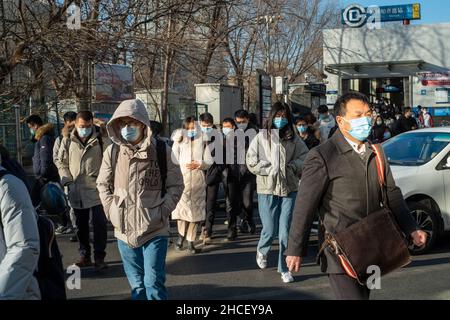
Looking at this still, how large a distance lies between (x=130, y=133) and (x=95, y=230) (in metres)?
2.64

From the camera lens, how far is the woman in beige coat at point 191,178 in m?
8.04

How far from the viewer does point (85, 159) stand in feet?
23.5

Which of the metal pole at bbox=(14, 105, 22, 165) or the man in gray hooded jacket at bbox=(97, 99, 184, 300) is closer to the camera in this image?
the man in gray hooded jacket at bbox=(97, 99, 184, 300)

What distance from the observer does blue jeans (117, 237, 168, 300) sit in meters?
4.45

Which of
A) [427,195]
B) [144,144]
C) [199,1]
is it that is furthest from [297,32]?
[144,144]

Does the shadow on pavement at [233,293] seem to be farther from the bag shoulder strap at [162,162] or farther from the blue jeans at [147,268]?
the bag shoulder strap at [162,162]

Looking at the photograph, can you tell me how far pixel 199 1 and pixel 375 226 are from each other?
6.98 m

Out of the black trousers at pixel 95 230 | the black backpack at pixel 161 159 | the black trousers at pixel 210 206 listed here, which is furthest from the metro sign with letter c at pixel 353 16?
the black backpack at pixel 161 159

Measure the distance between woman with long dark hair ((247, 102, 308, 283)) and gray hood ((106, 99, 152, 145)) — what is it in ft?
7.79

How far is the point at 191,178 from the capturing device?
8.12 meters

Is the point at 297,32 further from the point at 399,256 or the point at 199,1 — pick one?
the point at 399,256

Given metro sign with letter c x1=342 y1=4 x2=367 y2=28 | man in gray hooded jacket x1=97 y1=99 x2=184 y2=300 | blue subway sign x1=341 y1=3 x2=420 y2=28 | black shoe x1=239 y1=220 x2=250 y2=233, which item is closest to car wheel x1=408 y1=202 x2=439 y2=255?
black shoe x1=239 y1=220 x2=250 y2=233

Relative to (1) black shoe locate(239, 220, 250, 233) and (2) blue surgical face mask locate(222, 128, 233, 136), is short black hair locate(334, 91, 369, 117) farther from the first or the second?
(1) black shoe locate(239, 220, 250, 233)

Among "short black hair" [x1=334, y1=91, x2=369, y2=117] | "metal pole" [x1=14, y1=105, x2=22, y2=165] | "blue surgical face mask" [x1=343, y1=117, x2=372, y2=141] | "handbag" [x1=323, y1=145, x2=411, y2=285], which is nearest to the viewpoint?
"handbag" [x1=323, y1=145, x2=411, y2=285]
